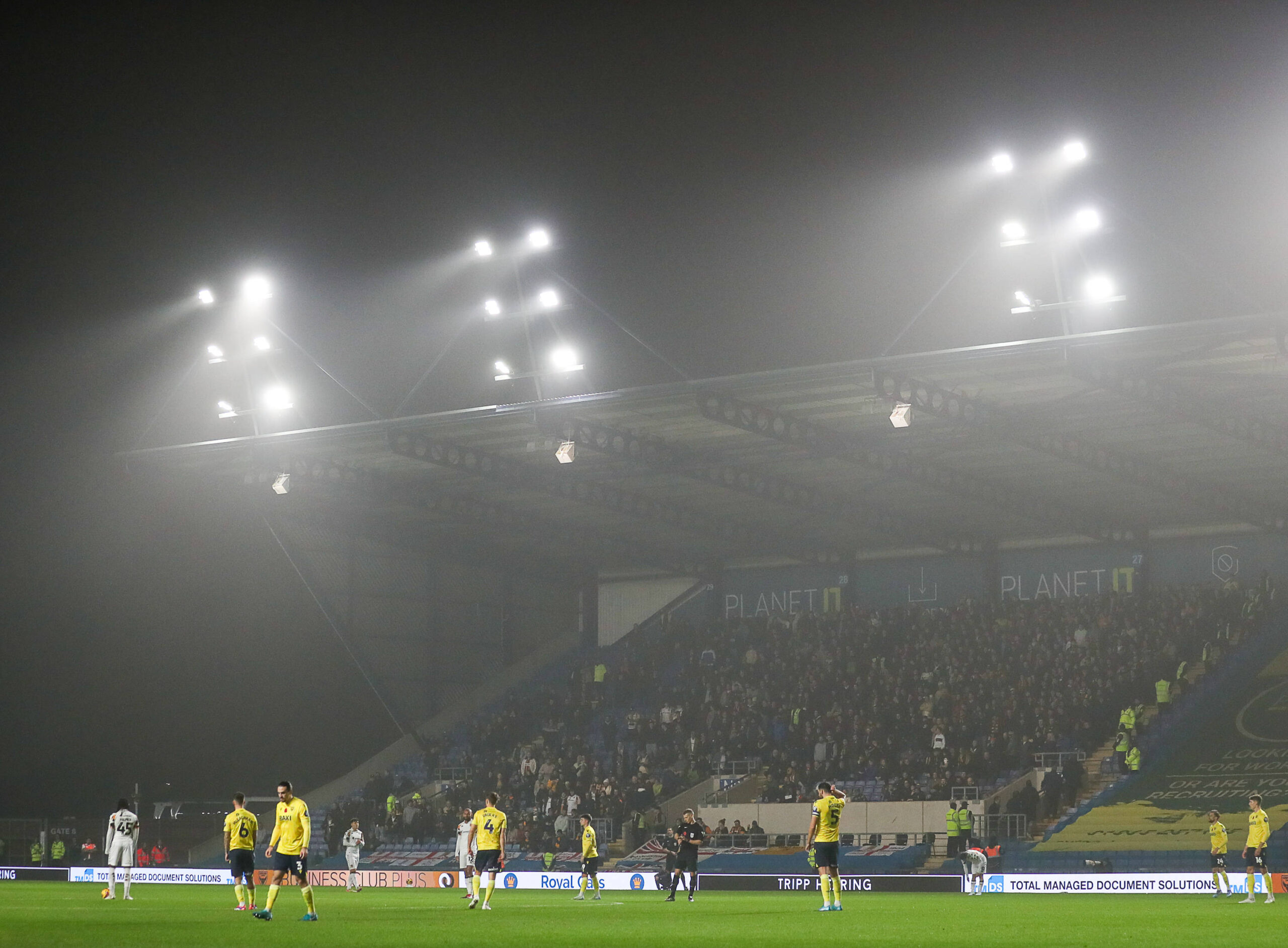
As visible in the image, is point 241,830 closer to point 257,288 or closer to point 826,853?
point 826,853

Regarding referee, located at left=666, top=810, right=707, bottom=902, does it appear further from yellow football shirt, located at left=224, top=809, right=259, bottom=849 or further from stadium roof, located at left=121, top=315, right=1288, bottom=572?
stadium roof, located at left=121, top=315, right=1288, bottom=572

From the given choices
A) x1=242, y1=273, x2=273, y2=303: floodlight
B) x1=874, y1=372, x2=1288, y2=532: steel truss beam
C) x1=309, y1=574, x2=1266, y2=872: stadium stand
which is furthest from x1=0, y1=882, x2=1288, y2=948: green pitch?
x1=242, y1=273, x2=273, y2=303: floodlight

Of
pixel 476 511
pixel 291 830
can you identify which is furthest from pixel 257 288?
pixel 291 830

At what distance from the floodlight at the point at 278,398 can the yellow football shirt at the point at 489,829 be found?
17.5m

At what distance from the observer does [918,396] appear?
109 ft

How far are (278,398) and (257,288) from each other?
3.20m

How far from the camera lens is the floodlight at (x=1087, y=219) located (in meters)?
29.1

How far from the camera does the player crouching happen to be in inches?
1227

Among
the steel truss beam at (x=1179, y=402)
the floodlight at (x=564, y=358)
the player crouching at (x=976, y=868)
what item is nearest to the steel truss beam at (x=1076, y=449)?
the steel truss beam at (x=1179, y=402)

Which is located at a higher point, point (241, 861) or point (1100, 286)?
point (1100, 286)

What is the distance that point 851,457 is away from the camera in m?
38.0

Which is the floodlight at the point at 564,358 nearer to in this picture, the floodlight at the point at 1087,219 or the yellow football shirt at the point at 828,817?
the floodlight at the point at 1087,219

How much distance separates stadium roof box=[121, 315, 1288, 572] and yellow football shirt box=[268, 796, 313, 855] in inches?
626

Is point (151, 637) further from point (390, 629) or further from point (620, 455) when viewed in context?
point (620, 455)
